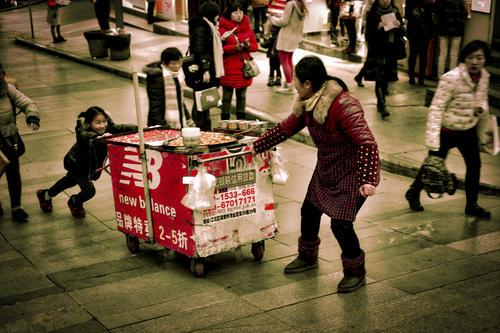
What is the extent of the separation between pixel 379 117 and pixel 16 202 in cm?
578

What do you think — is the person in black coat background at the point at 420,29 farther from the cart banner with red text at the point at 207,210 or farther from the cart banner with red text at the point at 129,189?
the cart banner with red text at the point at 129,189

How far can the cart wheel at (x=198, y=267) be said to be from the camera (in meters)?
6.18

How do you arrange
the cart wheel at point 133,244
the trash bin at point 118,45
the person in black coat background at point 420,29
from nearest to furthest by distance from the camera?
the cart wheel at point 133,244, the person in black coat background at point 420,29, the trash bin at point 118,45

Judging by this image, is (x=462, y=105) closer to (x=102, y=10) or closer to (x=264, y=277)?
(x=264, y=277)

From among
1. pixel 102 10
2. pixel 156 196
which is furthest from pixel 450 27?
pixel 102 10

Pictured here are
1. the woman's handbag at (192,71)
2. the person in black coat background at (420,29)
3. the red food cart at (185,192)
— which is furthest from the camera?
the person in black coat background at (420,29)

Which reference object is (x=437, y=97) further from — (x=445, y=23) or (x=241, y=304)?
(x=445, y=23)

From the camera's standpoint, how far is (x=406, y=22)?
1435 cm

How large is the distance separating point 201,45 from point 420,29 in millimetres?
4831

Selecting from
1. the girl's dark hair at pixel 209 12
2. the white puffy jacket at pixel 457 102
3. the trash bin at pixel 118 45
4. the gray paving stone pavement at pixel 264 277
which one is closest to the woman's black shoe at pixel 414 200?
the gray paving stone pavement at pixel 264 277

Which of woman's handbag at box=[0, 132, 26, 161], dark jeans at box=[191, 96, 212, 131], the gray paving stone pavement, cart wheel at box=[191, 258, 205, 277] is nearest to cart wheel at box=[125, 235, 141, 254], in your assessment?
the gray paving stone pavement

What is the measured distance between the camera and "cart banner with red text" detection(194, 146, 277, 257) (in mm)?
6035

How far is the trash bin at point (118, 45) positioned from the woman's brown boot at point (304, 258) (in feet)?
38.5

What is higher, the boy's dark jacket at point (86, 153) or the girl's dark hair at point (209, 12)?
the girl's dark hair at point (209, 12)
